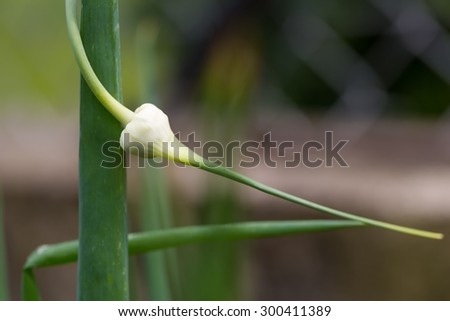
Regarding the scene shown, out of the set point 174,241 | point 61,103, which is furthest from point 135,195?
point 61,103

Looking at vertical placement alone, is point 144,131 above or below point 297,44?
below

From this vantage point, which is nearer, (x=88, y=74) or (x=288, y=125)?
(x=88, y=74)

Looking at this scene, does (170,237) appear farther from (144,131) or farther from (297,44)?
(297,44)

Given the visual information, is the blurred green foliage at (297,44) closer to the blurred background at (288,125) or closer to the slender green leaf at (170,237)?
the blurred background at (288,125)

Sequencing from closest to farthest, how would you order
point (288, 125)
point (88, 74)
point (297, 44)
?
1. point (88, 74)
2. point (288, 125)
3. point (297, 44)

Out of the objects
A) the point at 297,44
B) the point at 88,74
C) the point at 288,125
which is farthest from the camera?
the point at 297,44

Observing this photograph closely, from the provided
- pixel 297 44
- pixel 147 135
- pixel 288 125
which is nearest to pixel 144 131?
pixel 147 135

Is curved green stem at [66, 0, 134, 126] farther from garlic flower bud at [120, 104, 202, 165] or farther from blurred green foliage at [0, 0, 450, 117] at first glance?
blurred green foliage at [0, 0, 450, 117]
